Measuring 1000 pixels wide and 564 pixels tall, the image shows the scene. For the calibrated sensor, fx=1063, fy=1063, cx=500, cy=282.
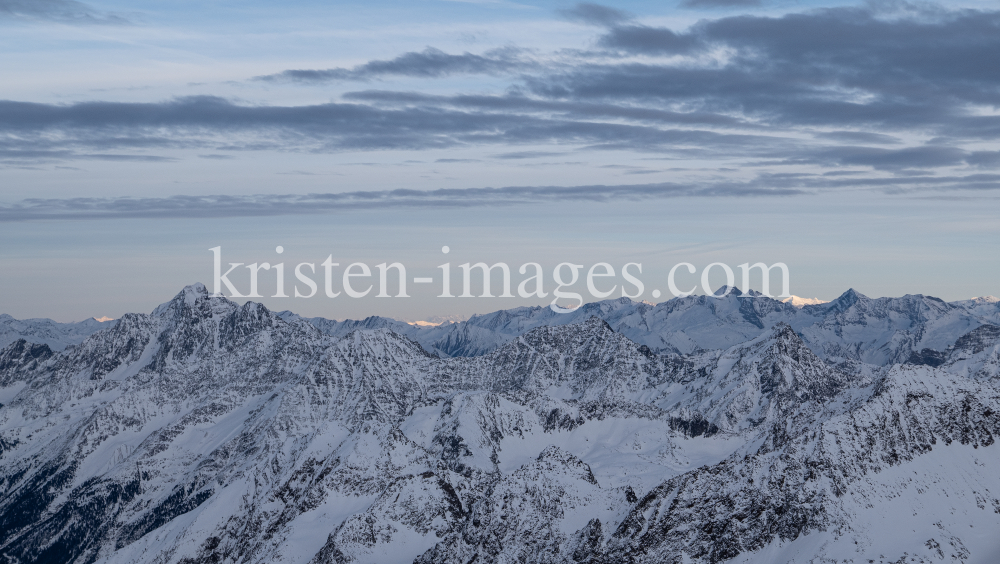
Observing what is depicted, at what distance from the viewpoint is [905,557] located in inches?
7702

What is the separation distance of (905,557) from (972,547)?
47.4 ft

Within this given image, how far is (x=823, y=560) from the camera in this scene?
19862cm

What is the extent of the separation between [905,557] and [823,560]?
14553 mm

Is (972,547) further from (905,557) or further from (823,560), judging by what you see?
(823,560)

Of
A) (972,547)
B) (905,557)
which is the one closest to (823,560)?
(905,557)

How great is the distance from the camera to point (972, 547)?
654 feet

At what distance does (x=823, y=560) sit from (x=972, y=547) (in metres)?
28.2
